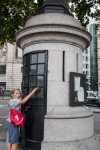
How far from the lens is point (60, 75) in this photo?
4262 millimetres

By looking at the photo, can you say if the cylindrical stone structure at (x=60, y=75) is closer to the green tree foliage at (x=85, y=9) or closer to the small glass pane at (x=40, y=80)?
the small glass pane at (x=40, y=80)

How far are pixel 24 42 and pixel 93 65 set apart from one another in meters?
69.5

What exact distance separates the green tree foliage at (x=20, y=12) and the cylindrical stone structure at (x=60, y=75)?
565 centimetres

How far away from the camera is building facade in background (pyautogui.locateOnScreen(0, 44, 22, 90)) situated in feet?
120

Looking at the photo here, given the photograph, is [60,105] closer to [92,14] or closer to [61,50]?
[61,50]

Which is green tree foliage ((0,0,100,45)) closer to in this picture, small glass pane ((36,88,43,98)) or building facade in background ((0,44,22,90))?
small glass pane ((36,88,43,98))

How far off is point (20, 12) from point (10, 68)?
90.0 ft

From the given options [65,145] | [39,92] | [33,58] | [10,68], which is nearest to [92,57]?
[10,68]

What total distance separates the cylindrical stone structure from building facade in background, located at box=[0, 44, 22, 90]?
3266 cm

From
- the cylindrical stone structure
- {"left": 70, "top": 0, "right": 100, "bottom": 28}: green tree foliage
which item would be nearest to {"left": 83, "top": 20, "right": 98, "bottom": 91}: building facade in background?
{"left": 70, "top": 0, "right": 100, "bottom": 28}: green tree foliage

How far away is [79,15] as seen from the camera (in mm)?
10594

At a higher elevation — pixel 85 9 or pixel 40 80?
pixel 85 9

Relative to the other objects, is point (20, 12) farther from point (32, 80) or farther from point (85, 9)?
point (32, 80)

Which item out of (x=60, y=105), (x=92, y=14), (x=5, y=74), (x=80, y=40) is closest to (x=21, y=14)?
(x=92, y=14)
